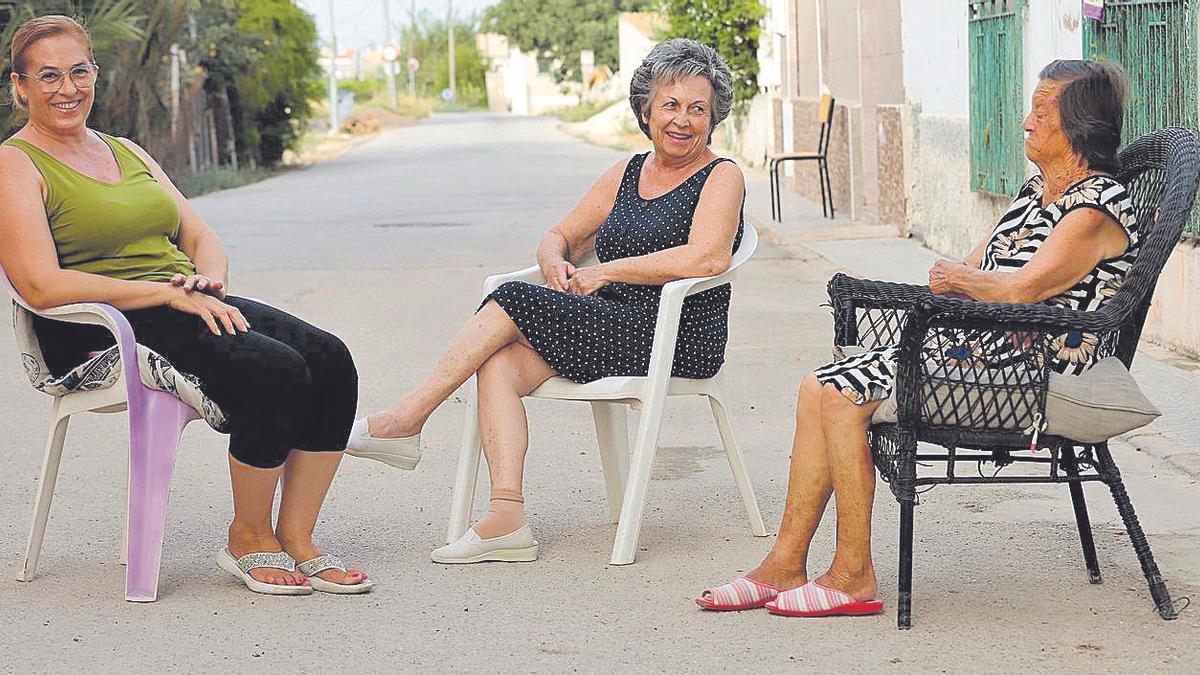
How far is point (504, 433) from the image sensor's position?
4.74m

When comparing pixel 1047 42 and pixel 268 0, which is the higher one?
pixel 268 0

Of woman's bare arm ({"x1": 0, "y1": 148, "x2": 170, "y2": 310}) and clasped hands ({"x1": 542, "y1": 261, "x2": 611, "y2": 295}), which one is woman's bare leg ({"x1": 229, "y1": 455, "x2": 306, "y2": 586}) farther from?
clasped hands ({"x1": 542, "y1": 261, "x2": 611, "y2": 295})

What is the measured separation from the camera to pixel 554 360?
475 centimetres

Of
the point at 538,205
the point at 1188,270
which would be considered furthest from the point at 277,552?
the point at 538,205

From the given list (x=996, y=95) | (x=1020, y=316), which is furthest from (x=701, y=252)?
(x=996, y=95)

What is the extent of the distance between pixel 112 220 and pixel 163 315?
31cm

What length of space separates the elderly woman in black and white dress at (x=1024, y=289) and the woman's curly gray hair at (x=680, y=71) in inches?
42.2

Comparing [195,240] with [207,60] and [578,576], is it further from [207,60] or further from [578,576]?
[207,60]

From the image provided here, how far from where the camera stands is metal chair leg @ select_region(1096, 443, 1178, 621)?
3.98 m

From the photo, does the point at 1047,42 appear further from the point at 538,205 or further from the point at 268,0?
the point at 268,0

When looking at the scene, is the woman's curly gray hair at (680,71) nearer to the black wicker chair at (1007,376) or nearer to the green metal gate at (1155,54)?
the black wicker chair at (1007,376)

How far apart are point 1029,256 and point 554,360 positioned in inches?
53.8

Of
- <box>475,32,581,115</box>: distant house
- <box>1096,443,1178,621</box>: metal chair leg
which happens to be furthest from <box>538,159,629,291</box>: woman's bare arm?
<box>475,32,581,115</box>: distant house

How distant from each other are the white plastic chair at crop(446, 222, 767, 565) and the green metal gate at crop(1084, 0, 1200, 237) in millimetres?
3253
